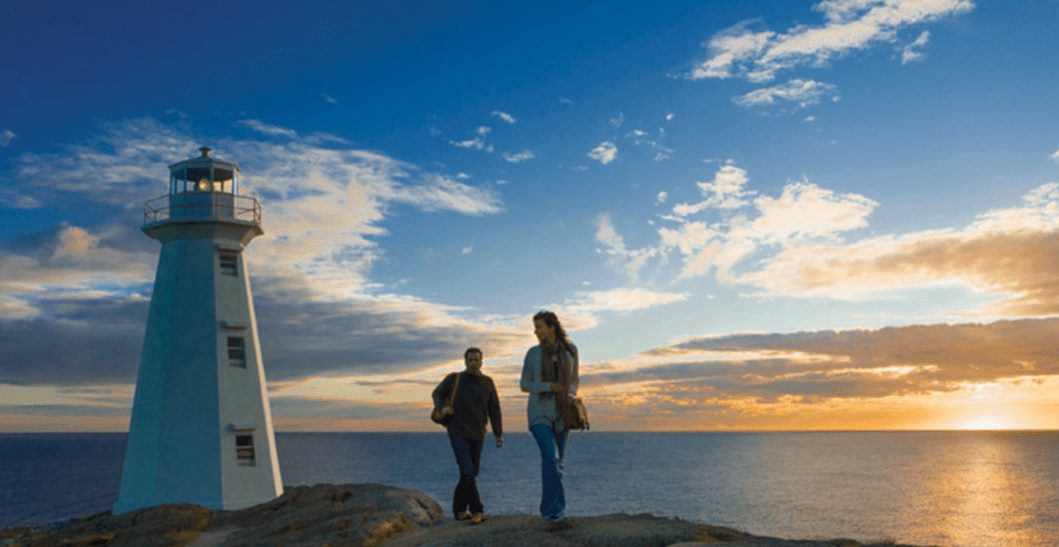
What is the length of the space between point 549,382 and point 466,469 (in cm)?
318

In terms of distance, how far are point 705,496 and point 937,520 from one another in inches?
902

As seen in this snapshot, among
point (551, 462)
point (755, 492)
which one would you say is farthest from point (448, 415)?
point (755, 492)

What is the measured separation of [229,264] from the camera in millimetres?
26828

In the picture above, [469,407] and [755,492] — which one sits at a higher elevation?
[469,407]

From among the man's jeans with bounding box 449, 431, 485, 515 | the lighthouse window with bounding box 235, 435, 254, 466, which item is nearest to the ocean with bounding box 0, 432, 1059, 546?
the lighthouse window with bounding box 235, 435, 254, 466

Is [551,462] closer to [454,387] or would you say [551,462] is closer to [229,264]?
A: [454,387]

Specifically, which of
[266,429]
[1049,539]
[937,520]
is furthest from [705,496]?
[266,429]

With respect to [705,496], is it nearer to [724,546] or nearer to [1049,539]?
[1049,539]

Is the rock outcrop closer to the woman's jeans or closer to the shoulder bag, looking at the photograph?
the woman's jeans

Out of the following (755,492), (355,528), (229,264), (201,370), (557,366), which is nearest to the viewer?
(557,366)

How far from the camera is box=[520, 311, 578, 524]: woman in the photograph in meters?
10.7

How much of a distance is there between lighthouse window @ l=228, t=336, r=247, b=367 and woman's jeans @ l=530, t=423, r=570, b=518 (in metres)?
17.5

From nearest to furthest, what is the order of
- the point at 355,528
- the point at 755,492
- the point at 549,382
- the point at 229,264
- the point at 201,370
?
the point at 549,382 < the point at 355,528 < the point at 201,370 < the point at 229,264 < the point at 755,492

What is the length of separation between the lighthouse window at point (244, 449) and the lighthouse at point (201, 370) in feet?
0.10
